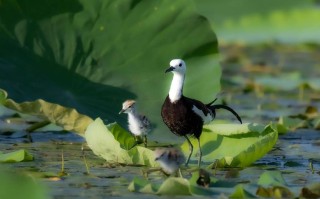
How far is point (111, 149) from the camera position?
162 inches

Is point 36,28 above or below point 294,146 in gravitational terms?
above

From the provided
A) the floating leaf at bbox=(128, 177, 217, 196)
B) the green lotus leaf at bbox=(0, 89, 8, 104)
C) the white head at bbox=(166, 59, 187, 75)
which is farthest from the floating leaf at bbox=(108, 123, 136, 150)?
the floating leaf at bbox=(128, 177, 217, 196)

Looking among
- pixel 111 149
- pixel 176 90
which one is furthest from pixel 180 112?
pixel 111 149

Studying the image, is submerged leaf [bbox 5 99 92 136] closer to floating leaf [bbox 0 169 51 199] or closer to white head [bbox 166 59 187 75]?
white head [bbox 166 59 187 75]

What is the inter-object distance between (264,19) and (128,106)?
221 inches

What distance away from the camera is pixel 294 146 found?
499 cm

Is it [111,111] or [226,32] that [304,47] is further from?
[111,111]

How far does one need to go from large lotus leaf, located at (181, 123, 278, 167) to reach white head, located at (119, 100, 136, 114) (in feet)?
0.95

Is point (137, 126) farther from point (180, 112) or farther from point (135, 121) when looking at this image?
point (180, 112)

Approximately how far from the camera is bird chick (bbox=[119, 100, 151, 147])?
4547 mm

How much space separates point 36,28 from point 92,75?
359mm

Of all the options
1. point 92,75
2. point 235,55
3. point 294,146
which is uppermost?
point 235,55

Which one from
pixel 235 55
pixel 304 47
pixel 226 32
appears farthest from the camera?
pixel 304 47

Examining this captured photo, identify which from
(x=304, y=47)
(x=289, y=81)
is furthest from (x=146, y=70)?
(x=304, y=47)
